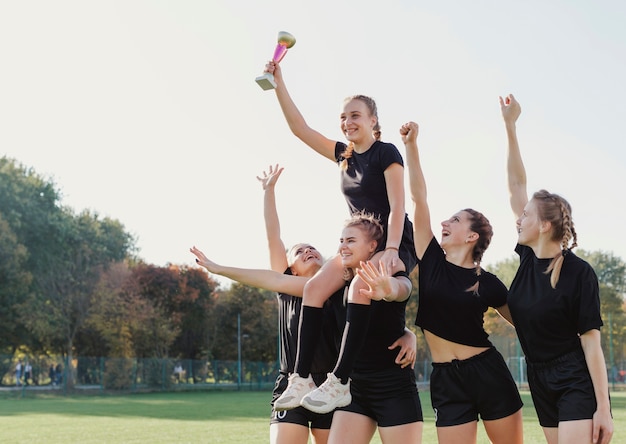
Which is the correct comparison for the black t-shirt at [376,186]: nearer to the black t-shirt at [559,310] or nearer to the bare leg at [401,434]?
the black t-shirt at [559,310]

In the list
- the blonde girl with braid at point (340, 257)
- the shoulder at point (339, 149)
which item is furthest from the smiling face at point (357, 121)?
the shoulder at point (339, 149)

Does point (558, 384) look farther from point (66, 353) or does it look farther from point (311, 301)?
point (66, 353)

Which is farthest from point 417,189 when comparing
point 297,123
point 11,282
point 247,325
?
point 247,325

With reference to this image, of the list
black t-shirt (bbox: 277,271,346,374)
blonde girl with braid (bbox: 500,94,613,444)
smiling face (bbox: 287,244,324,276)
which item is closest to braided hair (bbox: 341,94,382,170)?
smiling face (bbox: 287,244,324,276)

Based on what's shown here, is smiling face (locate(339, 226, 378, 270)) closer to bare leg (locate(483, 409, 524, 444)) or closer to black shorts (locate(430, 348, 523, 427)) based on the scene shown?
black shorts (locate(430, 348, 523, 427))

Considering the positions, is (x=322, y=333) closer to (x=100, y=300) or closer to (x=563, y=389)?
(x=563, y=389)

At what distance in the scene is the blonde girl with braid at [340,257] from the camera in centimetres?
495

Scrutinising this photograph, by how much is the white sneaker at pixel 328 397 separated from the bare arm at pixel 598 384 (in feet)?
4.88

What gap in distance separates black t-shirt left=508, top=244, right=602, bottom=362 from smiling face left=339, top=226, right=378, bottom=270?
3.35ft

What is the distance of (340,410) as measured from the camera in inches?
208

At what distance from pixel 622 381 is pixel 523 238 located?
42.2m

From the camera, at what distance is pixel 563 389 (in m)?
4.73

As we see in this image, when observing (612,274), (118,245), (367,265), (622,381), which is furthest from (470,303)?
(612,274)

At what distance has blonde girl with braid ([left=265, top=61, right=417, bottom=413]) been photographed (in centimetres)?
495
